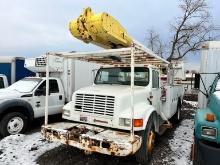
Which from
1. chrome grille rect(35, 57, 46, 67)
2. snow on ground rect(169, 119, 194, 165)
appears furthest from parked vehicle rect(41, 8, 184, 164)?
chrome grille rect(35, 57, 46, 67)

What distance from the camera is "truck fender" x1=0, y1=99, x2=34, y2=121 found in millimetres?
7296

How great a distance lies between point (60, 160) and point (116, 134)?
152 centimetres

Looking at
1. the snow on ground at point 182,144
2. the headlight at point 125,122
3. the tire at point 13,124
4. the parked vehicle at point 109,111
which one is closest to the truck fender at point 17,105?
the tire at point 13,124

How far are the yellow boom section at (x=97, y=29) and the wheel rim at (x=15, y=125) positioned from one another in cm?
350

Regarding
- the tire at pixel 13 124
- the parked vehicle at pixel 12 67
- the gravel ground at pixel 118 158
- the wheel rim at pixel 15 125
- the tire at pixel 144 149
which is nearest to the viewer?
the tire at pixel 144 149

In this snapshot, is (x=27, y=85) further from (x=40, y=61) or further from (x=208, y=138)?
(x=208, y=138)

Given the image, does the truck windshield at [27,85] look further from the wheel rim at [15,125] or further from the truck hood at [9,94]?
the wheel rim at [15,125]

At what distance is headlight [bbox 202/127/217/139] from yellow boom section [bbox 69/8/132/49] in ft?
9.08

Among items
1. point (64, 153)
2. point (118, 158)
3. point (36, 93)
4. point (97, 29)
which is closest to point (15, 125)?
point (36, 93)

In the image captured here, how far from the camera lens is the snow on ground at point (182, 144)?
224 inches

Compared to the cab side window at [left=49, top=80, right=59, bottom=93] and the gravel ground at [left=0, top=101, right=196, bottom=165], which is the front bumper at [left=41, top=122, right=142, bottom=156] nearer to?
the gravel ground at [left=0, top=101, right=196, bottom=165]

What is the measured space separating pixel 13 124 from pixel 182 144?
16.3 feet

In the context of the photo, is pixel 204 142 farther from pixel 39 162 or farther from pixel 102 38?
pixel 39 162

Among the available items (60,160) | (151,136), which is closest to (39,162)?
(60,160)
